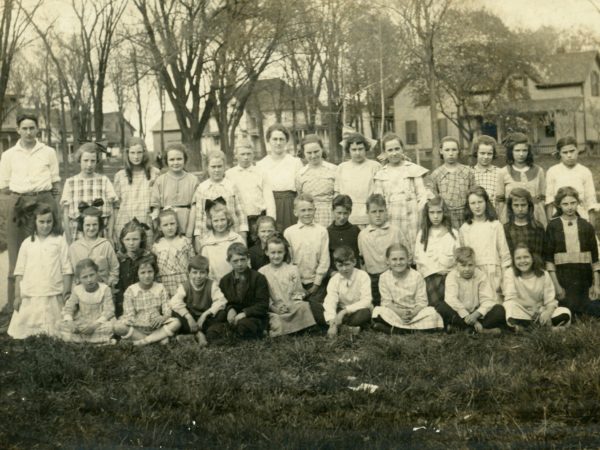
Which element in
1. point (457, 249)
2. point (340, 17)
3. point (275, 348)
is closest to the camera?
point (275, 348)

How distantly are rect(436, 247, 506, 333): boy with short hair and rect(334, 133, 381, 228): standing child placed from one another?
1378 millimetres

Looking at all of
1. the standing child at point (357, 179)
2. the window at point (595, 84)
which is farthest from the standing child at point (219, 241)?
the window at point (595, 84)

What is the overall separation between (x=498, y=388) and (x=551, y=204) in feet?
11.4

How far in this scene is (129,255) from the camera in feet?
21.7

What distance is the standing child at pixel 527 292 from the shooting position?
19.4 feet

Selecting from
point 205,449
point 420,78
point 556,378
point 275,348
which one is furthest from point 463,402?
point 420,78

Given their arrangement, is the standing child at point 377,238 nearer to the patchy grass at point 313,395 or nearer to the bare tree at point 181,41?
the patchy grass at point 313,395

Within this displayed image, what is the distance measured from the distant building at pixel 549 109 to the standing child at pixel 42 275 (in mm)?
34287

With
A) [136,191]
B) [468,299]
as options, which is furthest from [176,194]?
[468,299]

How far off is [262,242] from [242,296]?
0.83 metres

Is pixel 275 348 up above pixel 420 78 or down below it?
below

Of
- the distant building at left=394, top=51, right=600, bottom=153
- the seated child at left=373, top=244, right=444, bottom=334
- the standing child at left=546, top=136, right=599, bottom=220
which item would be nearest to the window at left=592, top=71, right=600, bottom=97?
the distant building at left=394, top=51, right=600, bottom=153

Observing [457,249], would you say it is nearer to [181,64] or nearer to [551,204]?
[551,204]

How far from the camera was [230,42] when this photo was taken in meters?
17.5
